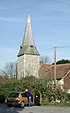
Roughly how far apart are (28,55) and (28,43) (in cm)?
329

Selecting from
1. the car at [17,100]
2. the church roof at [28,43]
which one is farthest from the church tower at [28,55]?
the car at [17,100]

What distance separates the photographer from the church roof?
77500 mm

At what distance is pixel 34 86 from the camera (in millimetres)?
37531

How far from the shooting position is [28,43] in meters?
78.6

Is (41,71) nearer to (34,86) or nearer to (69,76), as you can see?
(69,76)

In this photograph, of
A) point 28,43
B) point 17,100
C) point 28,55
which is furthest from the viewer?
point 28,43

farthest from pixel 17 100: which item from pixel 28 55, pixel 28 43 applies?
pixel 28 43

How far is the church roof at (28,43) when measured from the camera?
77.5 m

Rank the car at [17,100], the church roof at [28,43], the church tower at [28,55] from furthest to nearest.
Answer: the church roof at [28,43] < the church tower at [28,55] < the car at [17,100]

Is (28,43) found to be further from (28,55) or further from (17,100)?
(17,100)

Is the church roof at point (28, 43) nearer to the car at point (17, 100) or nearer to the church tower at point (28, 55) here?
the church tower at point (28, 55)

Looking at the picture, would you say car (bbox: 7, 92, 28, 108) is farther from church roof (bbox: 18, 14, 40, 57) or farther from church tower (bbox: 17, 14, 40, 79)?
church roof (bbox: 18, 14, 40, 57)

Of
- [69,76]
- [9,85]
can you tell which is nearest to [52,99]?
[9,85]

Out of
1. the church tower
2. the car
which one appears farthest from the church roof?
the car
